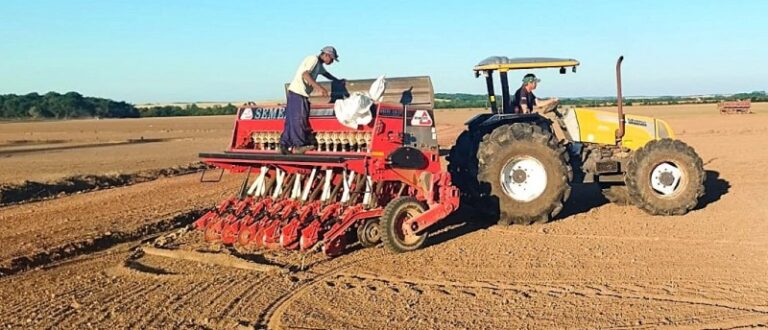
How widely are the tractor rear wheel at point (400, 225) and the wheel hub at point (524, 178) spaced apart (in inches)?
62.3

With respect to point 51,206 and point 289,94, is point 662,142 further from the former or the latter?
point 51,206

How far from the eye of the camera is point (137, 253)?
805cm

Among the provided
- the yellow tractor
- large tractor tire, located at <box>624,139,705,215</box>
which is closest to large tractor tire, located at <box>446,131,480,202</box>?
the yellow tractor

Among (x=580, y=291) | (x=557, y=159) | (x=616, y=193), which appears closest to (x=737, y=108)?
(x=616, y=193)

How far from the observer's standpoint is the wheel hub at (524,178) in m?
9.18

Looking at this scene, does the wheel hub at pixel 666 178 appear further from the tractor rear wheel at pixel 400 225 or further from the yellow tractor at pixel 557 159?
the tractor rear wheel at pixel 400 225

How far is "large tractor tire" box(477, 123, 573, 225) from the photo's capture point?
9055mm

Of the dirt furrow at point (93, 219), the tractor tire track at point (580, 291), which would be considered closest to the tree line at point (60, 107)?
the dirt furrow at point (93, 219)

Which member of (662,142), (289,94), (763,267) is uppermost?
(289,94)

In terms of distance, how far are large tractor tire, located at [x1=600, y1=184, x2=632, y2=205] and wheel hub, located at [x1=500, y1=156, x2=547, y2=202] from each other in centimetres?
185

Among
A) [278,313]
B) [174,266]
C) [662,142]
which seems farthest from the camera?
[662,142]

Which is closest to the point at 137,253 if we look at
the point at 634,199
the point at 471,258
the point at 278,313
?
the point at 278,313

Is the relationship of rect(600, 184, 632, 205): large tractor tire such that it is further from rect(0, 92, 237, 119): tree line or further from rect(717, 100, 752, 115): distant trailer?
rect(0, 92, 237, 119): tree line

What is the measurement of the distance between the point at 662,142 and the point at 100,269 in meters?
6.79
